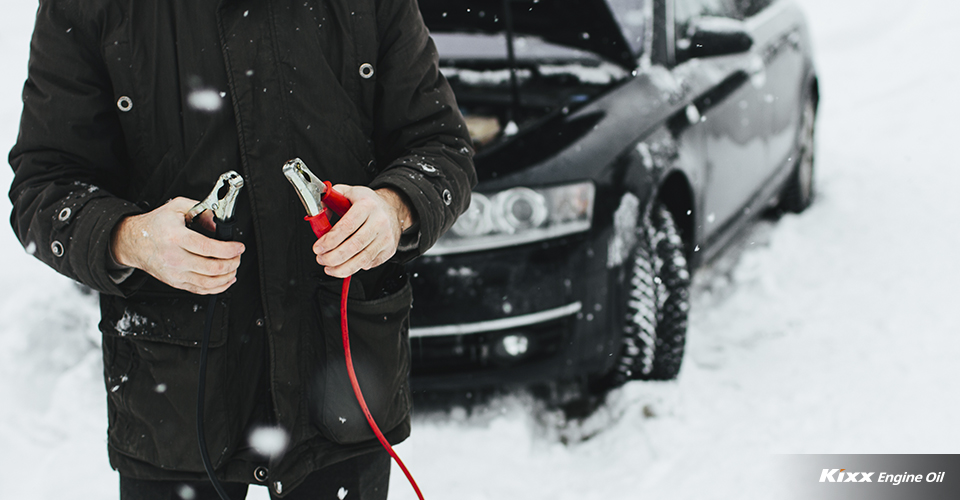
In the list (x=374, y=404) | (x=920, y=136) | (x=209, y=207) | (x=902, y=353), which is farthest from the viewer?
(x=920, y=136)

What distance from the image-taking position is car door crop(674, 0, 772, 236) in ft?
10.4

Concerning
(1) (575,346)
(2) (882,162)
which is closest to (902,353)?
(1) (575,346)

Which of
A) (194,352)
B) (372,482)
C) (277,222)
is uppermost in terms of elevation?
(277,222)

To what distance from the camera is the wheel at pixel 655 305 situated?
270cm

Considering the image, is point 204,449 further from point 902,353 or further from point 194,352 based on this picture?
point 902,353

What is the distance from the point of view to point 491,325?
244 centimetres

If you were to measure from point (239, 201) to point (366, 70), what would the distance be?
0.28 meters

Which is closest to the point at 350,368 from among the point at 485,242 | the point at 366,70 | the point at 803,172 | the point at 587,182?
the point at 366,70

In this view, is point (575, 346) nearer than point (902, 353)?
Yes

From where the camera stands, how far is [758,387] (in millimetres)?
2912

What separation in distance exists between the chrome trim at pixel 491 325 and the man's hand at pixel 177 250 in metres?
1.39

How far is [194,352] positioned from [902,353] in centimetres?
282

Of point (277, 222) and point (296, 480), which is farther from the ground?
point (277, 222)

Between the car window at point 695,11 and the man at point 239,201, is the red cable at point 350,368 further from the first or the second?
the car window at point 695,11
